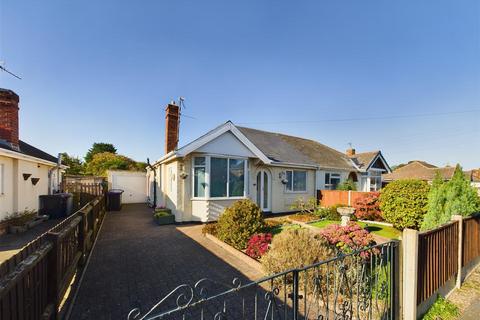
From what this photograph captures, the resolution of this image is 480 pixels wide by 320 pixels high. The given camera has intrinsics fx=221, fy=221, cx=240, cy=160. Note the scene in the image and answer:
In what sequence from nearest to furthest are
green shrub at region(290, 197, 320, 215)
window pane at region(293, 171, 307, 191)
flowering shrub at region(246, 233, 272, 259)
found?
flowering shrub at region(246, 233, 272, 259) < green shrub at region(290, 197, 320, 215) < window pane at region(293, 171, 307, 191)

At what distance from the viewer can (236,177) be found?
12.3 m

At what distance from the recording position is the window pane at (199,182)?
1140 cm

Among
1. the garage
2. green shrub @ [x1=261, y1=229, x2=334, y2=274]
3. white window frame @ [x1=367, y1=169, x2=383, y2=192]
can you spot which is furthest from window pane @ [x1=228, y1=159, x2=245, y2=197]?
white window frame @ [x1=367, y1=169, x2=383, y2=192]

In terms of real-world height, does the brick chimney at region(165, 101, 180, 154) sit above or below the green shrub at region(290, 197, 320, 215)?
above

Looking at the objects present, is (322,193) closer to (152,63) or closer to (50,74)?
(152,63)

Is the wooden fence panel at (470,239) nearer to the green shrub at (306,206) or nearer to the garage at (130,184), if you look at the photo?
the green shrub at (306,206)

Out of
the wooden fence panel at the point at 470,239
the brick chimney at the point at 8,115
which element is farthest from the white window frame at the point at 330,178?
the brick chimney at the point at 8,115

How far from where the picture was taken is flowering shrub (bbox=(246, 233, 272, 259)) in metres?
6.67

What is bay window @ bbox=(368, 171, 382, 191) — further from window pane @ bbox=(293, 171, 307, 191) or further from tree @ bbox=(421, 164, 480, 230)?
tree @ bbox=(421, 164, 480, 230)

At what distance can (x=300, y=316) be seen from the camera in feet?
12.7

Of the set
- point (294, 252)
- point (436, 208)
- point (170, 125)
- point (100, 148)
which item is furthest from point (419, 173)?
point (100, 148)

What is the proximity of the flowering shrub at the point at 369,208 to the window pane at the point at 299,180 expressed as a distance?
428 centimetres

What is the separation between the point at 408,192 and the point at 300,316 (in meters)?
8.34

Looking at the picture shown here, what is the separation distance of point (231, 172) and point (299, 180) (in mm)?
6534
